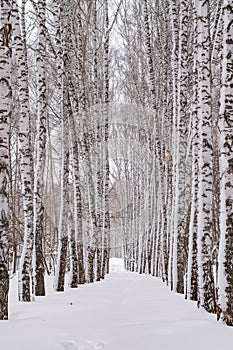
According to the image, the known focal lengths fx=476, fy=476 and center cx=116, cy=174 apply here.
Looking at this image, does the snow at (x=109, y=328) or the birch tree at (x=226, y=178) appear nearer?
the snow at (x=109, y=328)

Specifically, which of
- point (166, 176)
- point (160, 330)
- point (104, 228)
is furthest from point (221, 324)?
point (104, 228)

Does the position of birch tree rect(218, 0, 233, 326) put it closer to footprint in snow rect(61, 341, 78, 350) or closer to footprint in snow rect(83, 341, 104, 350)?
footprint in snow rect(83, 341, 104, 350)

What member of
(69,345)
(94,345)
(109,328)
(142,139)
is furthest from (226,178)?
(142,139)

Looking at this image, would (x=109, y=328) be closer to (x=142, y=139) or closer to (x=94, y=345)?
(x=94, y=345)

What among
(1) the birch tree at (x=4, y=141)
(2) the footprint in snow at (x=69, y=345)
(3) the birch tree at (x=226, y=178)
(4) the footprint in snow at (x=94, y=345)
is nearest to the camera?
(2) the footprint in snow at (x=69, y=345)

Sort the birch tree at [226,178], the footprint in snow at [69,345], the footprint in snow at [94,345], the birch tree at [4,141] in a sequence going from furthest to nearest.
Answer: the birch tree at [4,141] < the birch tree at [226,178] < the footprint in snow at [94,345] < the footprint in snow at [69,345]

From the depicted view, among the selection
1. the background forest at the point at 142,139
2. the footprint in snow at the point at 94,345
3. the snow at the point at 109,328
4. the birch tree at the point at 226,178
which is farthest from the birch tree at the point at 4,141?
the birch tree at the point at 226,178

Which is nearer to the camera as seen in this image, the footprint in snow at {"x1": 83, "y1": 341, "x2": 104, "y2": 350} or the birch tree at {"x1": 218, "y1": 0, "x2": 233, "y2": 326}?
the footprint in snow at {"x1": 83, "y1": 341, "x2": 104, "y2": 350}

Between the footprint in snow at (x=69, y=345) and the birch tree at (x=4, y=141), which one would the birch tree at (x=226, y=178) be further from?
the birch tree at (x=4, y=141)

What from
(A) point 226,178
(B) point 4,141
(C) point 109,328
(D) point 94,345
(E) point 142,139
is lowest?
(C) point 109,328

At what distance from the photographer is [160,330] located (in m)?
5.28

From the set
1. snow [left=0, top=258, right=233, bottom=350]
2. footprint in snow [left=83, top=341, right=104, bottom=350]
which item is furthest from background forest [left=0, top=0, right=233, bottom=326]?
footprint in snow [left=83, top=341, right=104, bottom=350]

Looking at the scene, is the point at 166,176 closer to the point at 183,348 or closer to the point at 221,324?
the point at 221,324

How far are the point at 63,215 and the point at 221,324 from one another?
22.8 ft
